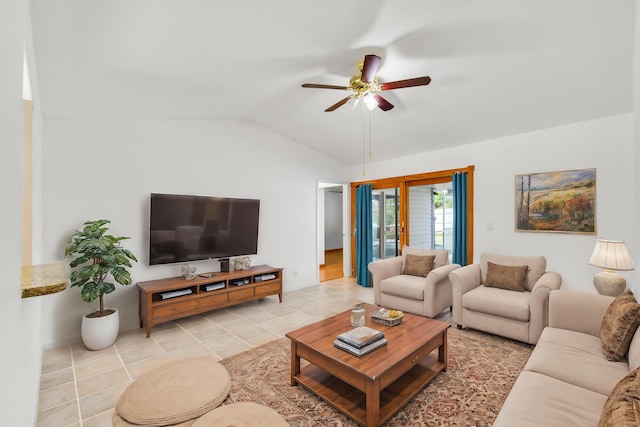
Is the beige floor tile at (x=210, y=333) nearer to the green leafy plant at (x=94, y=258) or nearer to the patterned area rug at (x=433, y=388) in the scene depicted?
the patterned area rug at (x=433, y=388)

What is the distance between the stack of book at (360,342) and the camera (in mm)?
2068

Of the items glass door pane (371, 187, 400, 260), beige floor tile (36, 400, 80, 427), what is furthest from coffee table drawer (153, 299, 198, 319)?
glass door pane (371, 187, 400, 260)

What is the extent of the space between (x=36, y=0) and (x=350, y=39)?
2028mm

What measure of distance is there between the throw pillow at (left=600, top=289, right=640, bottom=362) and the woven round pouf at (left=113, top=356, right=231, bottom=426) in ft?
8.72

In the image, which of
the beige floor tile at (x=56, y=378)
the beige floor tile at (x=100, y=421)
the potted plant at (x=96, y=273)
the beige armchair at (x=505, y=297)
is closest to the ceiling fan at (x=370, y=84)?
the beige armchair at (x=505, y=297)

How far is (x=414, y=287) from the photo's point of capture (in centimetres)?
383

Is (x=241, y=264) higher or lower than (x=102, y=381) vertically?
higher

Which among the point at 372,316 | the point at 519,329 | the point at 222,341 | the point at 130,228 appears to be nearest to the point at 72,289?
the point at 130,228

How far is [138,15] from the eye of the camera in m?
1.80

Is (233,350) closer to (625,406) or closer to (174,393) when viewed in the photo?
(174,393)

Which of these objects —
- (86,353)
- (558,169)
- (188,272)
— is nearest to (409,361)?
(188,272)

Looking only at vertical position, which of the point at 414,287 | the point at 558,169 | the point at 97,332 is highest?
the point at 558,169

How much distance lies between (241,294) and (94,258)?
1.76 m

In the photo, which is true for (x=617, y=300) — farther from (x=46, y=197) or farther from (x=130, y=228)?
(x=46, y=197)
